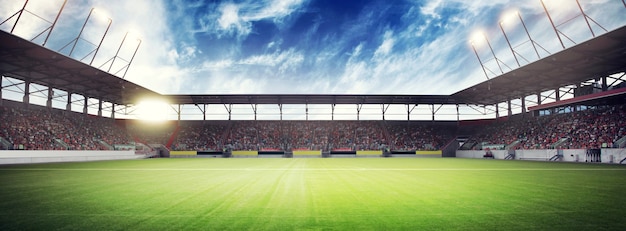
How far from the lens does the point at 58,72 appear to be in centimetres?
3148

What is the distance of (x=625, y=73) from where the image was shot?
30.8 meters

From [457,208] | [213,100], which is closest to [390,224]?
[457,208]

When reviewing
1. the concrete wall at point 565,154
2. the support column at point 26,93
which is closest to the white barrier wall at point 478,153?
the concrete wall at point 565,154

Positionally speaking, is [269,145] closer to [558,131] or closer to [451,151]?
[451,151]

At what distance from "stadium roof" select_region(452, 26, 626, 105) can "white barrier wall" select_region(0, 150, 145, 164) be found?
4462 centimetres

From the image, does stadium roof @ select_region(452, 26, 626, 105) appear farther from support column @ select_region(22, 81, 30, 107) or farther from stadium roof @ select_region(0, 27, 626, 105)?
support column @ select_region(22, 81, 30, 107)

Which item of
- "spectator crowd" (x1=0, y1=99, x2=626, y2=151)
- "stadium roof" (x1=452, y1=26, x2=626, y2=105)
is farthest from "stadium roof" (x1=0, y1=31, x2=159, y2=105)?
"stadium roof" (x1=452, y1=26, x2=626, y2=105)

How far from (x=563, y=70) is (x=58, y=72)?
2008 inches

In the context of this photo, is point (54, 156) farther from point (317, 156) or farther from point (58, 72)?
point (317, 156)

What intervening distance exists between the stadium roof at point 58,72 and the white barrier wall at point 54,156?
319 inches

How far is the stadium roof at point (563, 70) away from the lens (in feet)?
80.1

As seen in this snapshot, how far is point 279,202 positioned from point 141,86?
37726 mm

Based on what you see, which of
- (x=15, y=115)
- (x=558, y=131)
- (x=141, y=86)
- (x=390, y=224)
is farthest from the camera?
(x=141, y=86)

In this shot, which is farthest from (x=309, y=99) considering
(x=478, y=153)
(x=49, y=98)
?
(x=49, y=98)
